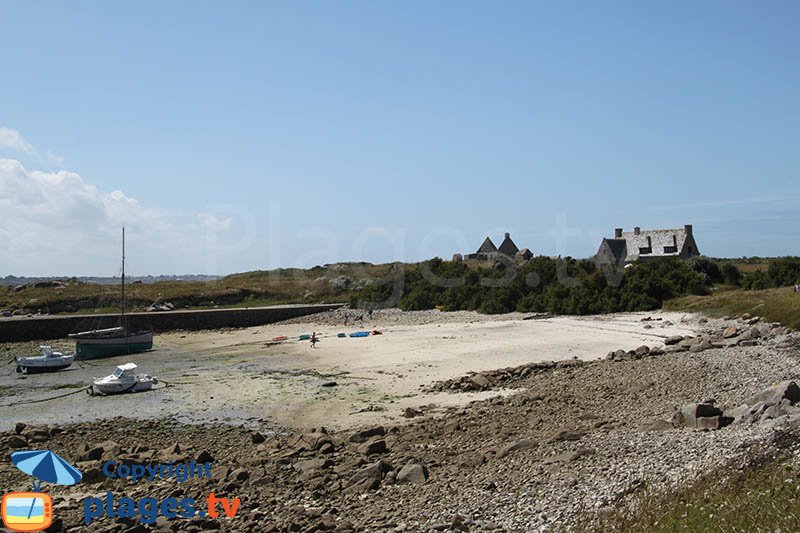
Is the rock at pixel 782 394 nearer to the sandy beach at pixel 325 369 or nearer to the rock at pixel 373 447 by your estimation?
the rock at pixel 373 447

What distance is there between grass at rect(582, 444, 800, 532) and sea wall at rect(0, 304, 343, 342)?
150 ft

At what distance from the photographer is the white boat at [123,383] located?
78.3 feet

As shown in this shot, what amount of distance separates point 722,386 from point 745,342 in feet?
24.9

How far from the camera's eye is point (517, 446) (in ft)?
37.6

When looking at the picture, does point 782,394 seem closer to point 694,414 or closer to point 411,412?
point 694,414

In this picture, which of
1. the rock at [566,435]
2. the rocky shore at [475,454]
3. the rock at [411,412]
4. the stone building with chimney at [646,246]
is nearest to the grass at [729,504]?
the rocky shore at [475,454]

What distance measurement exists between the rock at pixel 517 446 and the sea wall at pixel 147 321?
42.1 m

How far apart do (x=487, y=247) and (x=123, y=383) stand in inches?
2565

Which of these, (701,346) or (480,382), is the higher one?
(701,346)

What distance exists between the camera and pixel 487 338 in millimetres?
32875

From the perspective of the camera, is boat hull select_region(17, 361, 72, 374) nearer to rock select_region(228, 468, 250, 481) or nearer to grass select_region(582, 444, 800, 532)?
rock select_region(228, 468, 250, 481)

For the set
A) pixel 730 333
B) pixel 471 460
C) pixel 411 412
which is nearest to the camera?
pixel 471 460

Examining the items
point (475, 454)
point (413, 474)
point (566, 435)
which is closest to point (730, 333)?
point (566, 435)

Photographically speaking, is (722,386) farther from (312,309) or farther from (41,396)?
(312,309)
